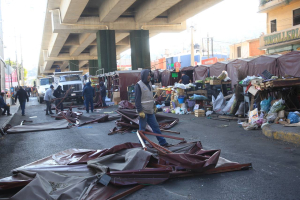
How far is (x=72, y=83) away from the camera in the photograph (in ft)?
83.1

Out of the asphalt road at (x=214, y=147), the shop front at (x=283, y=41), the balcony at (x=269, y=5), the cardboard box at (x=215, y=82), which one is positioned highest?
the balcony at (x=269, y=5)

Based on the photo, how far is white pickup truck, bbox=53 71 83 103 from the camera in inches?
961

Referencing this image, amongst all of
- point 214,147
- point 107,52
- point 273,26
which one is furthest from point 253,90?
point 107,52

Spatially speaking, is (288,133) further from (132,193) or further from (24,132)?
(24,132)

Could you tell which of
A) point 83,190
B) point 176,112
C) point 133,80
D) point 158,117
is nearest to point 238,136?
point 158,117

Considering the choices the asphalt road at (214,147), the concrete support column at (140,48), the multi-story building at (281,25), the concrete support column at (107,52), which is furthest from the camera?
the concrete support column at (140,48)

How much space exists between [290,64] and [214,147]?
7.94 metres

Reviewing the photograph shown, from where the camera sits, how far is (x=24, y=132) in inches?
440

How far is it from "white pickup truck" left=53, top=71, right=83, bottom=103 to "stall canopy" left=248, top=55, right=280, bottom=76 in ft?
48.9

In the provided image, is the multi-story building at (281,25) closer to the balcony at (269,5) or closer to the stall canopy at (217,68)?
the balcony at (269,5)

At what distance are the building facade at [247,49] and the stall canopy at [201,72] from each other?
25318mm

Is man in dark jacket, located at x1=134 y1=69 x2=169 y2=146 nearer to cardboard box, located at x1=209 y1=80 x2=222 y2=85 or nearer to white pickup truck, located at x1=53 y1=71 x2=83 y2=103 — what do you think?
cardboard box, located at x1=209 y1=80 x2=222 y2=85

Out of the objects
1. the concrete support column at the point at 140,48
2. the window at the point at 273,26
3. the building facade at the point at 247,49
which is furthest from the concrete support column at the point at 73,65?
the window at the point at 273,26

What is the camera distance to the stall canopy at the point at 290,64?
41.1 feet
